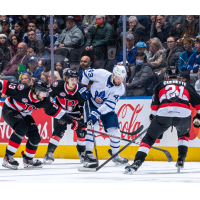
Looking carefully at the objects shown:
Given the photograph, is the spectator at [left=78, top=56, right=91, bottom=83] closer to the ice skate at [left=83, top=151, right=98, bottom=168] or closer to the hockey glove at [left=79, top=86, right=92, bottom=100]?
the hockey glove at [left=79, top=86, right=92, bottom=100]

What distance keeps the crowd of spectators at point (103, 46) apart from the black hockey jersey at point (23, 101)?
132 centimetres

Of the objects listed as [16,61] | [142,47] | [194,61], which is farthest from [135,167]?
[16,61]

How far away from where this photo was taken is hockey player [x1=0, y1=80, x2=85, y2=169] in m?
4.30

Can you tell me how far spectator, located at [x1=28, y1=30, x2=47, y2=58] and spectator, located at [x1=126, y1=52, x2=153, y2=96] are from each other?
59.5 inches

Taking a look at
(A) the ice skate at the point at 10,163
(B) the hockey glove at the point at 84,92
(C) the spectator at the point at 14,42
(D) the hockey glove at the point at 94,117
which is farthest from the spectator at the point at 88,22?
(A) the ice skate at the point at 10,163

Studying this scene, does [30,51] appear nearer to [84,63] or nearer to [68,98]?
[84,63]

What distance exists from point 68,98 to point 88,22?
1431 millimetres

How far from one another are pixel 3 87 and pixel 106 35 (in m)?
2.01

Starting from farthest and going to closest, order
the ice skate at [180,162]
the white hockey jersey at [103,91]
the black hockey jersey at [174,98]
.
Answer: the white hockey jersey at [103,91] < the ice skate at [180,162] < the black hockey jersey at [174,98]

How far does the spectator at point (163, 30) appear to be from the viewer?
17.3 feet

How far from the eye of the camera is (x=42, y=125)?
5.74m

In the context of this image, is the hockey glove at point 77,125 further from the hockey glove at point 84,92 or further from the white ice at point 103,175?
the white ice at point 103,175
